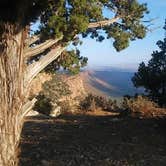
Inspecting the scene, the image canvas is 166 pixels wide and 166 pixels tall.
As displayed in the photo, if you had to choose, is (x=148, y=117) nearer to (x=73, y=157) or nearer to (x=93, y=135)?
(x=93, y=135)

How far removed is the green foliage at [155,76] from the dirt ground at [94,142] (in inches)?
281

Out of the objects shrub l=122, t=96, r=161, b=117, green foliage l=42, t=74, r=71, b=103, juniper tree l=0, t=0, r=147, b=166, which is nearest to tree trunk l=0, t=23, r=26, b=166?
juniper tree l=0, t=0, r=147, b=166

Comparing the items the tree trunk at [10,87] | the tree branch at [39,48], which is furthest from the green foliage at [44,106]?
the tree trunk at [10,87]

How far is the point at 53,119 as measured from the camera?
2025 cm

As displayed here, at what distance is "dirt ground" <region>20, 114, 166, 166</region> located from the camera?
13.3 metres

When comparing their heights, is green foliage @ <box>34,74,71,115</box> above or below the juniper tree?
below

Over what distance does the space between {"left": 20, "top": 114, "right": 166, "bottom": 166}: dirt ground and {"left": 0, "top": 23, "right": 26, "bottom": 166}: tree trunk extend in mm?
2795

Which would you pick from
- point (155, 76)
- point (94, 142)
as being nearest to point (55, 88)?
point (155, 76)

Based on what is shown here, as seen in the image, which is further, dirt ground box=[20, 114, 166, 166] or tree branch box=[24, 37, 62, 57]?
dirt ground box=[20, 114, 166, 166]

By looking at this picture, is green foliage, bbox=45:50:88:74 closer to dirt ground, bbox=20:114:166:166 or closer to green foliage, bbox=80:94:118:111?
dirt ground, bbox=20:114:166:166

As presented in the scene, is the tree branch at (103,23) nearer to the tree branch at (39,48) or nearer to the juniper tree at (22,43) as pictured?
the juniper tree at (22,43)

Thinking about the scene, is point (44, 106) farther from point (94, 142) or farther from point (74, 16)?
point (74, 16)

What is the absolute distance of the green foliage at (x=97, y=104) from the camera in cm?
2322

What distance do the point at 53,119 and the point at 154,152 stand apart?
687 cm
